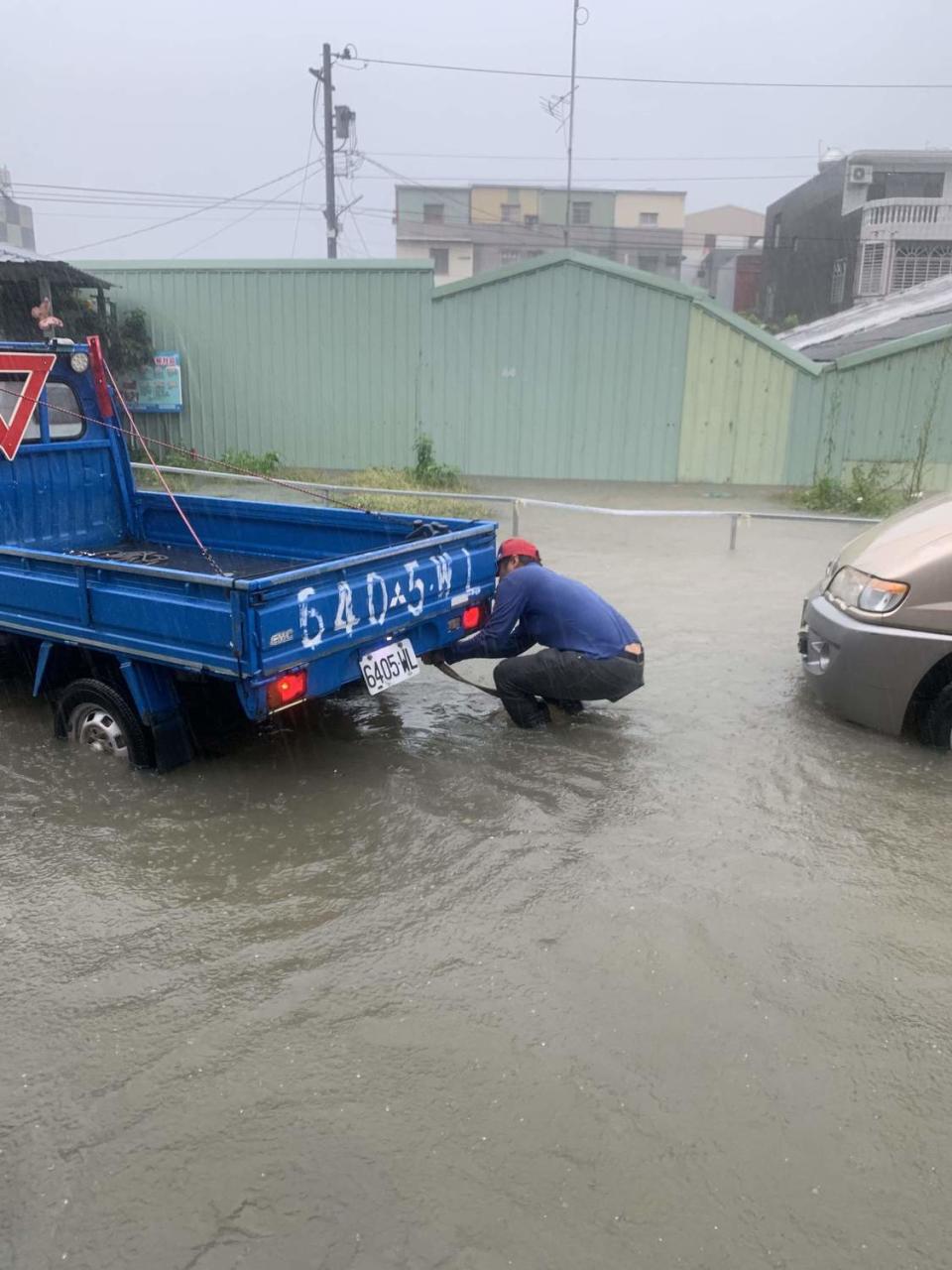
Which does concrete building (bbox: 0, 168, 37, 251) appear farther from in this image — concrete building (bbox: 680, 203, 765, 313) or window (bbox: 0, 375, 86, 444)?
window (bbox: 0, 375, 86, 444)

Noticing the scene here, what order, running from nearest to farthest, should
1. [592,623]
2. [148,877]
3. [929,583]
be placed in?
[148,877] < [929,583] < [592,623]

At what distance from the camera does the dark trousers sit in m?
5.48

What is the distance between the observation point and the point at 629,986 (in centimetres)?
335

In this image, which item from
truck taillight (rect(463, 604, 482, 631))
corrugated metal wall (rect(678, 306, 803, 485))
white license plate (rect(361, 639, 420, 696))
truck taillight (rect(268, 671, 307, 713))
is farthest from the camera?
corrugated metal wall (rect(678, 306, 803, 485))

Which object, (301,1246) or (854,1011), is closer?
(301,1246)

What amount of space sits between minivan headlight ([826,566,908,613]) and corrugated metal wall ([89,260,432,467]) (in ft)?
35.2

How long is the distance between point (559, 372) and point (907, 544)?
10093 mm

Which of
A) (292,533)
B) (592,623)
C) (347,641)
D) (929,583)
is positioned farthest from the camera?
(292,533)

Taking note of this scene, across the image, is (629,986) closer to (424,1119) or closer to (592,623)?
(424,1119)

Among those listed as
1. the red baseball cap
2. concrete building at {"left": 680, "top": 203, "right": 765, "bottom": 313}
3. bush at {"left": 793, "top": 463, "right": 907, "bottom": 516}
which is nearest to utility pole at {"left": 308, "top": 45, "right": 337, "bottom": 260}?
concrete building at {"left": 680, "top": 203, "right": 765, "bottom": 313}

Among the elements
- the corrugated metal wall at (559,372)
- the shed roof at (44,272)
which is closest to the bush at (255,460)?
the corrugated metal wall at (559,372)

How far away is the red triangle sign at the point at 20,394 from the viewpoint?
574 centimetres

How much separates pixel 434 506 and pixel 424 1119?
373 inches

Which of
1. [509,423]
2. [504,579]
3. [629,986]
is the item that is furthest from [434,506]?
[629,986]
